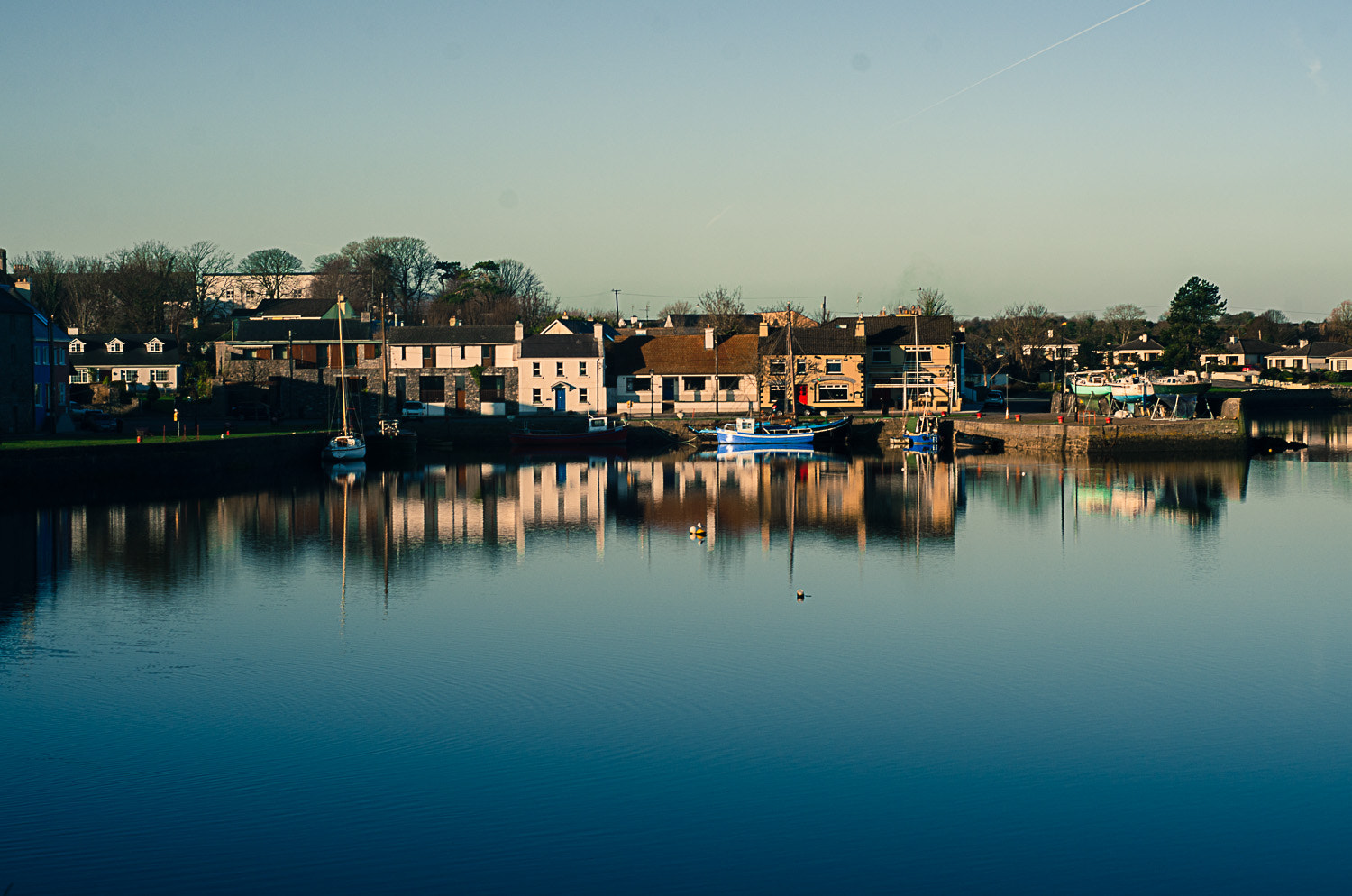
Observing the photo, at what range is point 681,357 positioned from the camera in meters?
87.8

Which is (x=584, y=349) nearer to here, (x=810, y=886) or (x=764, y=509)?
(x=764, y=509)

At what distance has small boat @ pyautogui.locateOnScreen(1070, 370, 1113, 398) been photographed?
8350 centimetres

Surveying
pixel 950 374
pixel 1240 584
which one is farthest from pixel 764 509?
pixel 950 374

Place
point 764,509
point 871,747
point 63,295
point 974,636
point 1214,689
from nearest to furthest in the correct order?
point 871,747, point 1214,689, point 974,636, point 764,509, point 63,295

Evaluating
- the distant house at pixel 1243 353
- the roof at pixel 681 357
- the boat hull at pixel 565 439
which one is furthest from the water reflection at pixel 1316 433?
the boat hull at pixel 565 439

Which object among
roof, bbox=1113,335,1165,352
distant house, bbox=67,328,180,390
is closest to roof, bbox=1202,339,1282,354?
roof, bbox=1113,335,1165,352

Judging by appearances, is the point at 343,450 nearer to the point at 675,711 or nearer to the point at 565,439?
the point at 565,439

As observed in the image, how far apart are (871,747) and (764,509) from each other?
2857 centimetres

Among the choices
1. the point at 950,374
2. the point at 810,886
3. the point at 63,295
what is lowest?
the point at 810,886

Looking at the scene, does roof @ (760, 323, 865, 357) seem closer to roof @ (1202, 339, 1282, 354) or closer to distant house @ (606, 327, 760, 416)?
distant house @ (606, 327, 760, 416)

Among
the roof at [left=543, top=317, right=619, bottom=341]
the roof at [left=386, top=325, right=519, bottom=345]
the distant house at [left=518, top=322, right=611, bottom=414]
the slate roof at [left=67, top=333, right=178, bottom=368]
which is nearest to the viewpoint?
the roof at [left=386, top=325, right=519, bottom=345]

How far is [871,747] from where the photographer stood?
1712 centimetres

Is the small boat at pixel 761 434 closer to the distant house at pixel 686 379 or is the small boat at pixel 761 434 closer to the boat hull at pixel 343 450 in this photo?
the distant house at pixel 686 379

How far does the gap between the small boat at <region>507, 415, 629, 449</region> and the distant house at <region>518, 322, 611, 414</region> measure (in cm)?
612
